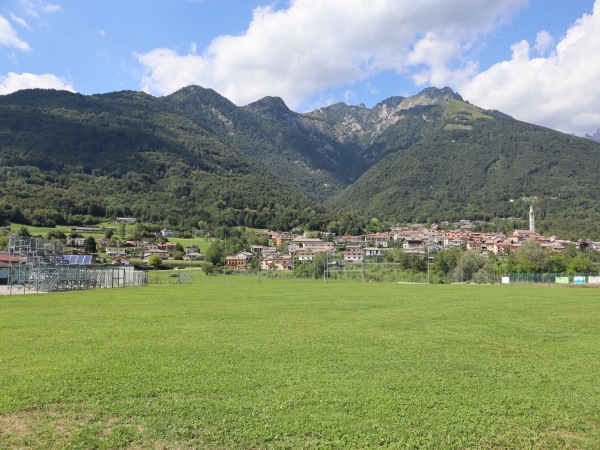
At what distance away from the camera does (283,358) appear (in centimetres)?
1114

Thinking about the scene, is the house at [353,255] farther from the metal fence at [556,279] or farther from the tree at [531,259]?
the metal fence at [556,279]

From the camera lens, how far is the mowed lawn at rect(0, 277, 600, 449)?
6.29 meters

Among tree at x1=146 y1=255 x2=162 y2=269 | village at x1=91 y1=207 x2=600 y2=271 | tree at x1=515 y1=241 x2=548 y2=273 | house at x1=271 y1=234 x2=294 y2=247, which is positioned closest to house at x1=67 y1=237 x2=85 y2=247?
village at x1=91 y1=207 x2=600 y2=271

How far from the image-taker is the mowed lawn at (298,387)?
20.6 feet

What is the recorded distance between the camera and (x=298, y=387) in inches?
337

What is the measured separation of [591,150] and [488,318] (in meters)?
215

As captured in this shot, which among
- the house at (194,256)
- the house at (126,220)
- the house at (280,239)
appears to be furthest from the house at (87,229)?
the house at (280,239)

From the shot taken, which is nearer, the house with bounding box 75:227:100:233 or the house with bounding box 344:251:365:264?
the house with bounding box 75:227:100:233

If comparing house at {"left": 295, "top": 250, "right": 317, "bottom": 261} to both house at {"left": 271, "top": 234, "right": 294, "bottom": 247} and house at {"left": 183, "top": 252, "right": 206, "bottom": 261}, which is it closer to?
house at {"left": 271, "top": 234, "right": 294, "bottom": 247}

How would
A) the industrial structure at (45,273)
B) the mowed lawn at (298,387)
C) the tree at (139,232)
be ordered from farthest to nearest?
the tree at (139,232) < the industrial structure at (45,273) < the mowed lawn at (298,387)

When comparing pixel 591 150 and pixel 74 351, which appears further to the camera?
pixel 591 150

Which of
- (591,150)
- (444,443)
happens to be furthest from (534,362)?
(591,150)

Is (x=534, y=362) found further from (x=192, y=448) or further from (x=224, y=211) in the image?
(x=224, y=211)

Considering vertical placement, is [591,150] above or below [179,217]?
above
